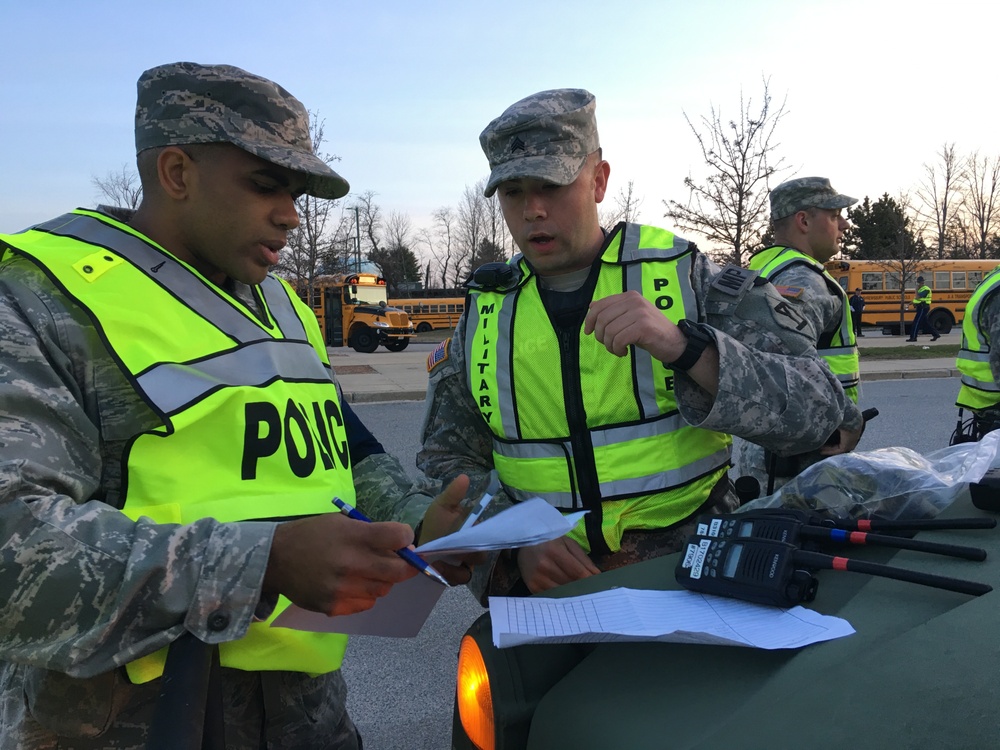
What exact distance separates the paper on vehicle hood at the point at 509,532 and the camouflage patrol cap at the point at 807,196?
4.07 m

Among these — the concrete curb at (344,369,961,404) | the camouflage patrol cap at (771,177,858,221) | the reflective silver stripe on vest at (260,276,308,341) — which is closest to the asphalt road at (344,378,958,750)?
the reflective silver stripe on vest at (260,276,308,341)

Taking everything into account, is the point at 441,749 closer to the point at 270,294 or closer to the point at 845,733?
the point at 270,294

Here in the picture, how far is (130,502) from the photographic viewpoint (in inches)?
51.3

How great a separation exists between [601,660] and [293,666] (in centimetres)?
61

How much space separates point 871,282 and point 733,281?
29122mm

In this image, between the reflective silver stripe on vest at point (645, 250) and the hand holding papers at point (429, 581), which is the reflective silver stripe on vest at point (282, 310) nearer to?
the hand holding papers at point (429, 581)

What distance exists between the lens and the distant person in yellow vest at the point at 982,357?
3783mm

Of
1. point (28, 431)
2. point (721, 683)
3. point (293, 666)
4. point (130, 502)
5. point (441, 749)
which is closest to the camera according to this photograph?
point (721, 683)

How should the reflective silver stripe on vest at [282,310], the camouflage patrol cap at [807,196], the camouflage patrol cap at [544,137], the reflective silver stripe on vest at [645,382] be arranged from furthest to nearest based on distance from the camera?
the camouflage patrol cap at [807,196] → the camouflage patrol cap at [544,137] → the reflective silver stripe on vest at [645,382] → the reflective silver stripe on vest at [282,310]

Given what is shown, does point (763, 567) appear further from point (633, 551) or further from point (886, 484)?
point (633, 551)

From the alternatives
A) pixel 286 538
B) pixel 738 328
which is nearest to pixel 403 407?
pixel 738 328

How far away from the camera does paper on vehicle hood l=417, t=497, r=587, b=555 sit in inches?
47.3

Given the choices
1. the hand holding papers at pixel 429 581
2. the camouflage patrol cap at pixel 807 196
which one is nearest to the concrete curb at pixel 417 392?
the camouflage patrol cap at pixel 807 196

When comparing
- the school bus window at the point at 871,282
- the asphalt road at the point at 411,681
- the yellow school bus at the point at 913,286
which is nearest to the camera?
the asphalt road at the point at 411,681
